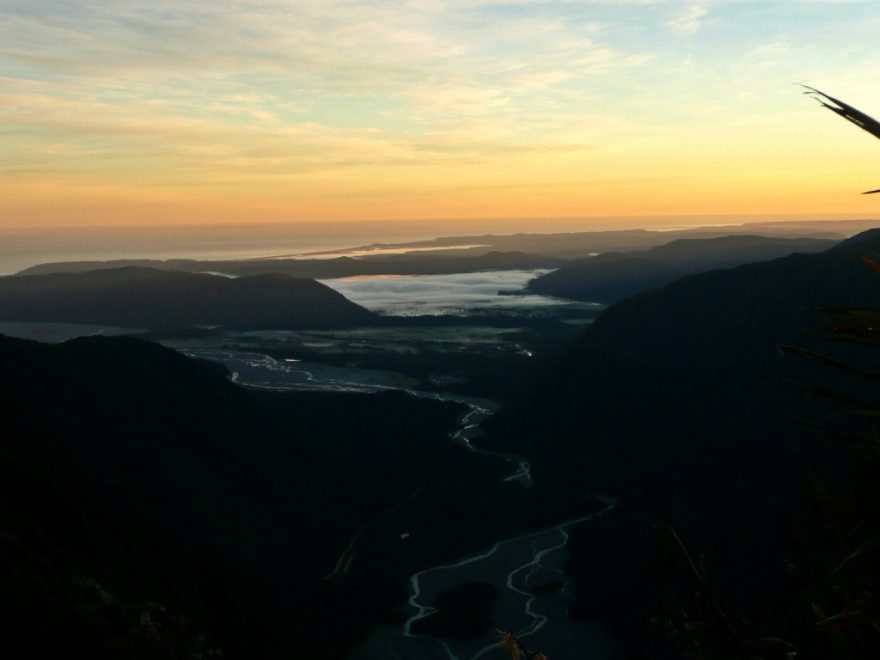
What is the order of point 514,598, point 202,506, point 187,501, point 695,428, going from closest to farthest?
point 514,598, point 187,501, point 202,506, point 695,428

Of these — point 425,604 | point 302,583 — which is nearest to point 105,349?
point 302,583

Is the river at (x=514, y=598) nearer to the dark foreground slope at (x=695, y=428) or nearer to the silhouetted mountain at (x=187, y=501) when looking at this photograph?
the dark foreground slope at (x=695, y=428)

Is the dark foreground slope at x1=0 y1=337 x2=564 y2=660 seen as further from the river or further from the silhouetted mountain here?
the river

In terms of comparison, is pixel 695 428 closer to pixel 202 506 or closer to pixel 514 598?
pixel 514 598

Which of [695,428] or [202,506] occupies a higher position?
[695,428]

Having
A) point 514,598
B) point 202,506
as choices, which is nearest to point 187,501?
point 202,506
